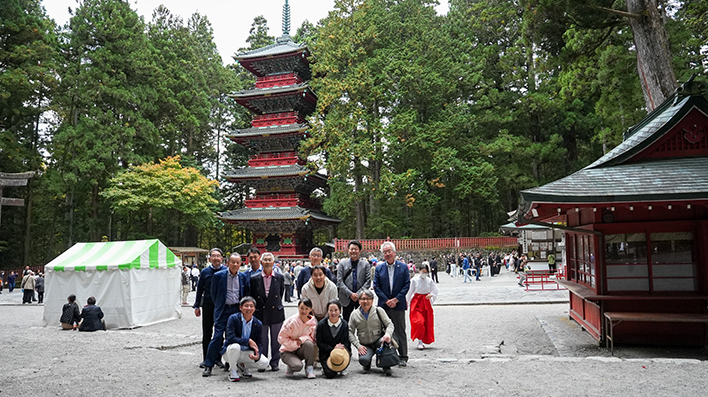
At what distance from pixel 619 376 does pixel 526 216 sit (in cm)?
311

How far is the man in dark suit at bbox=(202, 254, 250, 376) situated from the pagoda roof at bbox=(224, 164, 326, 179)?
75.3 feet

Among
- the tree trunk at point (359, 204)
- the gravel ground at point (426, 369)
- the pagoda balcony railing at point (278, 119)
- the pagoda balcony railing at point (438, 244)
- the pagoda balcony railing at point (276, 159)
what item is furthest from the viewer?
the pagoda balcony railing at point (278, 119)

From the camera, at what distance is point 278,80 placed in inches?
1276

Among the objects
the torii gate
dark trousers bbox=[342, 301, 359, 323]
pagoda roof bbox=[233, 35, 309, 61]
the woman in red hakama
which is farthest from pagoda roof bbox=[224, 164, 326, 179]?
dark trousers bbox=[342, 301, 359, 323]

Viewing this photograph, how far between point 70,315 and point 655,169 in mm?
12045

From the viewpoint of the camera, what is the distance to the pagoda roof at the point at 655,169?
6.28 metres

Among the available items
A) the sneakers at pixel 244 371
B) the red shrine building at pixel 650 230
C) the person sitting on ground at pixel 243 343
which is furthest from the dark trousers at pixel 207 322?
the red shrine building at pixel 650 230

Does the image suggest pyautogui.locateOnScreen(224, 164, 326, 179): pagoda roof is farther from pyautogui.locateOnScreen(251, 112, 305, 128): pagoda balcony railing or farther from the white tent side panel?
the white tent side panel

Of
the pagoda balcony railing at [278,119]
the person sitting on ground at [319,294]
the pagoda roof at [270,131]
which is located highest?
the pagoda balcony railing at [278,119]

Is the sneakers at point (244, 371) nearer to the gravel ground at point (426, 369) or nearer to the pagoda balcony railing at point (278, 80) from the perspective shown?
the gravel ground at point (426, 369)

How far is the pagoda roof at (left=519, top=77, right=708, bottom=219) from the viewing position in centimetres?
628

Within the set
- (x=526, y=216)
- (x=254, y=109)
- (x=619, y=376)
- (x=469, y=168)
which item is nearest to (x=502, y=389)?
(x=619, y=376)

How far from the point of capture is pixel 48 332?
10.1 meters

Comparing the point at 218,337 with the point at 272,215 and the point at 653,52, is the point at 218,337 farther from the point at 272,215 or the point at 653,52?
the point at 272,215
